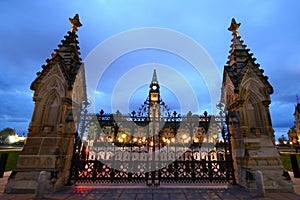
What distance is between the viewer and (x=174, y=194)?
232 inches

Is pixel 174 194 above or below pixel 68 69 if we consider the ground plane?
below

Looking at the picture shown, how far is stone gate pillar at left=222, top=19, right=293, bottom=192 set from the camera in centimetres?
613

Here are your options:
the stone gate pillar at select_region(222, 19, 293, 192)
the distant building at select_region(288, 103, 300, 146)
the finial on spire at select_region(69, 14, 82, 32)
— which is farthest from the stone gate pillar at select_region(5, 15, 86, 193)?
the distant building at select_region(288, 103, 300, 146)

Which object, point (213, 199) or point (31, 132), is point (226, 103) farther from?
point (31, 132)

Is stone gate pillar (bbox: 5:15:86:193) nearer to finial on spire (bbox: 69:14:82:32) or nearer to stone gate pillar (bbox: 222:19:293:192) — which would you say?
finial on spire (bbox: 69:14:82:32)

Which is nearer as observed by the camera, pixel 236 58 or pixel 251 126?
pixel 251 126

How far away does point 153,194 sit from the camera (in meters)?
5.89

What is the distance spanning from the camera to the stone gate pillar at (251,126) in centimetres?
613

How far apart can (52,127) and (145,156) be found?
14.7ft

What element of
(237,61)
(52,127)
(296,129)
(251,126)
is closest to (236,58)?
(237,61)

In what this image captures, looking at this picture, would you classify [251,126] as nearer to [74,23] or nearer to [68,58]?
[68,58]

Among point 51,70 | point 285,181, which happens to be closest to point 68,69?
point 51,70

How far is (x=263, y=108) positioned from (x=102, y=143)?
7.95m

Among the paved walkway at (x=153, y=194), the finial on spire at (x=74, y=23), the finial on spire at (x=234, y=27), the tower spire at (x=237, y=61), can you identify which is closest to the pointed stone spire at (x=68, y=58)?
the finial on spire at (x=74, y=23)
